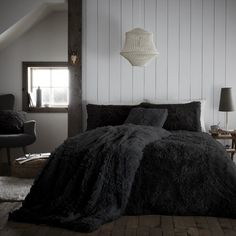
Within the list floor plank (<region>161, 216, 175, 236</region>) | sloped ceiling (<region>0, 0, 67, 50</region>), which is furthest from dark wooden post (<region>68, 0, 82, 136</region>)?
floor plank (<region>161, 216, 175, 236</region>)

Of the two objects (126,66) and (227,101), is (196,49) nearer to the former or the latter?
(227,101)

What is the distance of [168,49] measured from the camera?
18.7 ft

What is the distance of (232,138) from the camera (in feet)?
17.3

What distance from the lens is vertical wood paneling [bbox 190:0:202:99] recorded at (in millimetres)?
5660

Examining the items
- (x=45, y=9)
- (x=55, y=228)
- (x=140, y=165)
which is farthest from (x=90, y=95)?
(x=55, y=228)

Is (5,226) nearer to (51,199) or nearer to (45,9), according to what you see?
(51,199)

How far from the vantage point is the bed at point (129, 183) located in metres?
3.27

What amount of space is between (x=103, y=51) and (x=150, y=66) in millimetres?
624

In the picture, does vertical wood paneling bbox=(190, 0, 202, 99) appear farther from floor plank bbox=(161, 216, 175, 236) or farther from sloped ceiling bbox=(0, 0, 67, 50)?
floor plank bbox=(161, 216, 175, 236)

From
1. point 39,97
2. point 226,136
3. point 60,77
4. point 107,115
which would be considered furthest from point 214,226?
point 60,77

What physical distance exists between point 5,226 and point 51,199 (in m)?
0.44

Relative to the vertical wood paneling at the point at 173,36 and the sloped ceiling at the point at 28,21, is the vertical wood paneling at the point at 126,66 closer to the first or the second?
the vertical wood paneling at the point at 173,36

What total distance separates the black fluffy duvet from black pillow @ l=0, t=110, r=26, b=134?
9.35 ft

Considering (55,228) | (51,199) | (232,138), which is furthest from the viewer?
(232,138)
